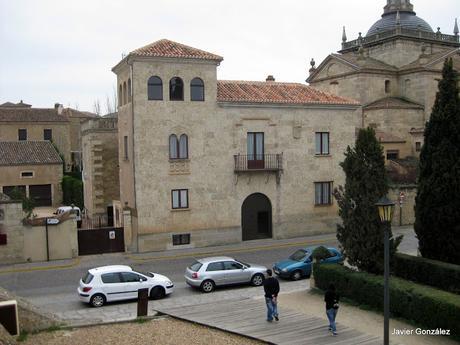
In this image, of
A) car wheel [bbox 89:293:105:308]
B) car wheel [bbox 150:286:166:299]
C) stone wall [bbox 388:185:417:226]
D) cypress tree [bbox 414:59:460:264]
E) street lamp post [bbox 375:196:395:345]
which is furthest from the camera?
stone wall [bbox 388:185:417:226]

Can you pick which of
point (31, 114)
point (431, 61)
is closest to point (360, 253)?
point (431, 61)

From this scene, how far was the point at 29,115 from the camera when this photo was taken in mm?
65125

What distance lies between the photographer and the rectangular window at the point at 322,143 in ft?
111

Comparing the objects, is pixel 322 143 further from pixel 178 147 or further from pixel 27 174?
pixel 27 174

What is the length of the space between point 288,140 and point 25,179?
2930 cm

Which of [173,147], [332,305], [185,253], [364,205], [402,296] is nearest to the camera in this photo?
[332,305]

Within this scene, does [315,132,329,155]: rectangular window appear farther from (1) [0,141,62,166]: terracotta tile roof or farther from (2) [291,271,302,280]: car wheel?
(1) [0,141,62,166]: terracotta tile roof

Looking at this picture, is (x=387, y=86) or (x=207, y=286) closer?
(x=207, y=286)

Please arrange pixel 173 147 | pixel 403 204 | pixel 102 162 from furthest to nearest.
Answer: pixel 102 162 < pixel 403 204 < pixel 173 147

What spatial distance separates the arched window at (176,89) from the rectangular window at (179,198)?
5.33m

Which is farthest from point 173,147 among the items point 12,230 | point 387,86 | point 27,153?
point 387,86

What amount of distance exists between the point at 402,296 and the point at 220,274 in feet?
26.0

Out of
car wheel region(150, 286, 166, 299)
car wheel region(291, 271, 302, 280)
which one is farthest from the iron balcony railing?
car wheel region(150, 286, 166, 299)

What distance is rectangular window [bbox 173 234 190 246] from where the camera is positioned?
30.4 m
